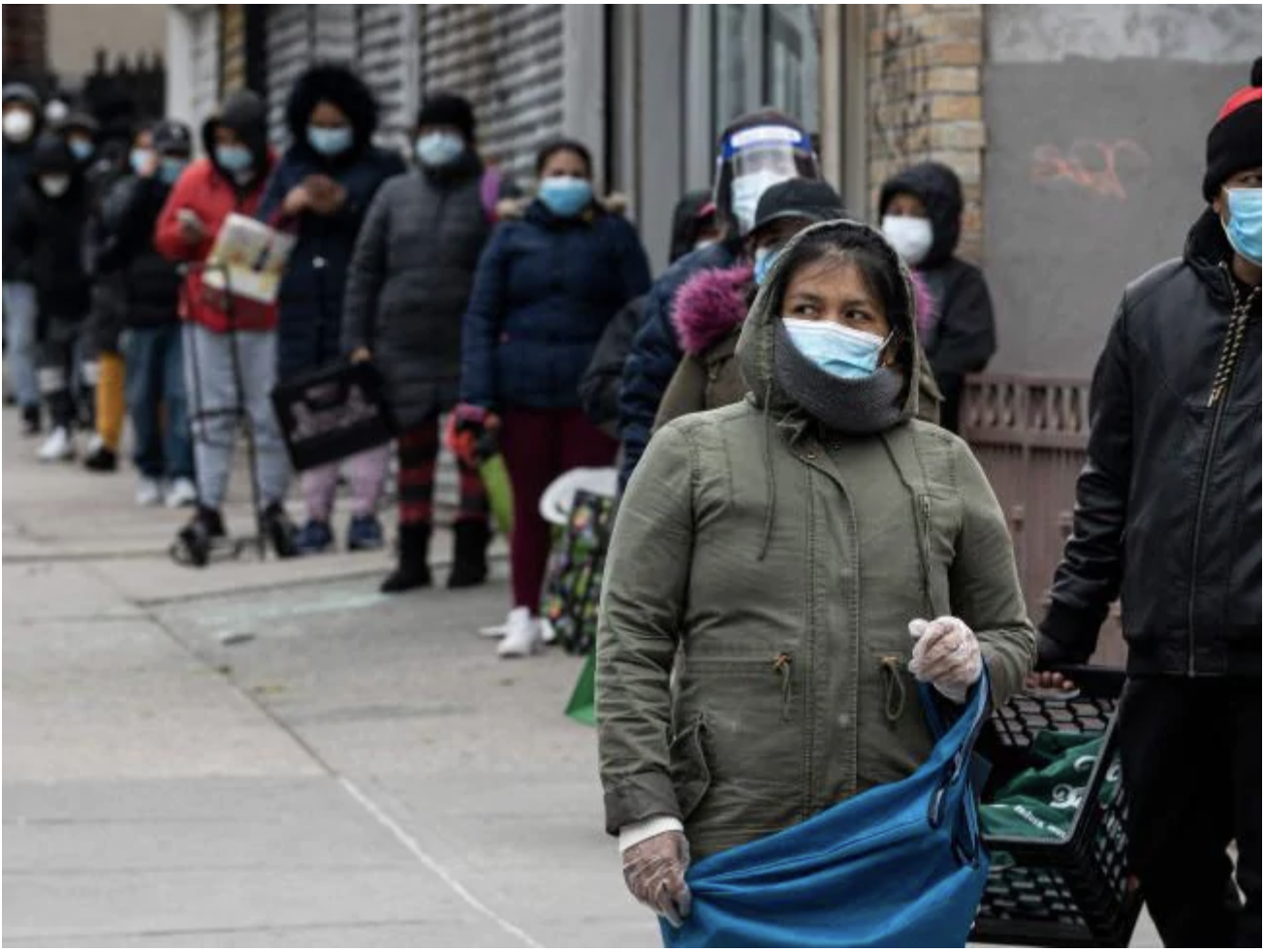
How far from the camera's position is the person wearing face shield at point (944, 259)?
31.4ft

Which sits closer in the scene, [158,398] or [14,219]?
[158,398]

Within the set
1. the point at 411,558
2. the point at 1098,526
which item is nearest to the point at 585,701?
the point at 1098,526

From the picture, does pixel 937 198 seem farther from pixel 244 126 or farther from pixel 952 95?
pixel 244 126

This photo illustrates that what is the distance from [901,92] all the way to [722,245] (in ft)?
10.2

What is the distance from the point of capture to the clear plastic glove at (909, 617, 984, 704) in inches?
172

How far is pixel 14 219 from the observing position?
19.3 meters

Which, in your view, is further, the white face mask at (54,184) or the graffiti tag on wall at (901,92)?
the white face mask at (54,184)

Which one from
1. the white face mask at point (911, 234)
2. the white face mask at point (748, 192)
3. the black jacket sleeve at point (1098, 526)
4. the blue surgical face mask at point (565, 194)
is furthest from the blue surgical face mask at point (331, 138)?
the black jacket sleeve at point (1098, 526)

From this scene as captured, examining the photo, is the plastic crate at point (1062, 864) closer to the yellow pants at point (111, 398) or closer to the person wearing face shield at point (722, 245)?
the person wearing face shield at point (722, 245)

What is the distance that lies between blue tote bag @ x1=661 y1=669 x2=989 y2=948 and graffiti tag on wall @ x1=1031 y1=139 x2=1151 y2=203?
601cm

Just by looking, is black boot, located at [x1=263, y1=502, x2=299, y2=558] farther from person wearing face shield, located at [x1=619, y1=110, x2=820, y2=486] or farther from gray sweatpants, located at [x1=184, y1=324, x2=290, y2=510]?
person wearing face shield, located at [x1=619, y1=110, x2=820, y2=486]

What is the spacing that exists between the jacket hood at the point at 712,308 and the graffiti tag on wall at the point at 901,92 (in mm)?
3647

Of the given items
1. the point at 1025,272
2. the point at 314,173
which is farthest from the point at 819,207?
the point at 314,173

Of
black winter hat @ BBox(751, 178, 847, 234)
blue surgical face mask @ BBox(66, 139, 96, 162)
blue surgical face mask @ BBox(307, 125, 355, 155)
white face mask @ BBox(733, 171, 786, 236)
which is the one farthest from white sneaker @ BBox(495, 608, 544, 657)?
blue surgical face mask @ BBox(66, 139, 96, 162)
